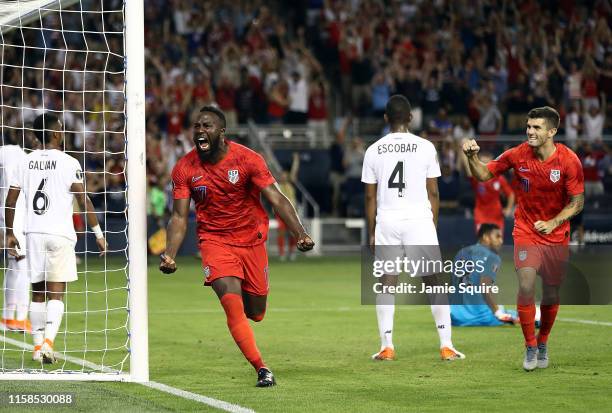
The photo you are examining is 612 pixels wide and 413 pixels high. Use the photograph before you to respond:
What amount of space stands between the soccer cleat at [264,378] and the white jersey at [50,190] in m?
2.79

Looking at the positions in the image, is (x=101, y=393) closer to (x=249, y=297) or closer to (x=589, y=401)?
(x=249, y=297)

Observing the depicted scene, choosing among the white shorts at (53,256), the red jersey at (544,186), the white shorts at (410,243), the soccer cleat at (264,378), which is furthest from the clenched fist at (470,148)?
the white shorts at (53,256)

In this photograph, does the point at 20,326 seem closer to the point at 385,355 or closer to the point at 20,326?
the point at 20,326

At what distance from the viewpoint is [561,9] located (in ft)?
112

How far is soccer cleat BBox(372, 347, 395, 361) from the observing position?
11.3 m

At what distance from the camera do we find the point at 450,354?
11242 mm

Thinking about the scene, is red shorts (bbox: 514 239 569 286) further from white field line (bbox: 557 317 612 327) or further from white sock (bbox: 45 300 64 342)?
white sock (bbox: 45 300 64 342)

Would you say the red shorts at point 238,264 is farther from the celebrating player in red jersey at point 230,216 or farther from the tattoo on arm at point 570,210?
the tattoo on arm at point 570,210

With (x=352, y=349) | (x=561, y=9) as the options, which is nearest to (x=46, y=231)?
(x=352, y=349)

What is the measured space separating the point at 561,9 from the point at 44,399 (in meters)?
27.9

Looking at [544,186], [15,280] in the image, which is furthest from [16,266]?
[544,186]

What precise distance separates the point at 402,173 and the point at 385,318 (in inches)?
54.1

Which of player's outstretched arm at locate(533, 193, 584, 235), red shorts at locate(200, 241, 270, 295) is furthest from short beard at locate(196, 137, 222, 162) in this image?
player's outstretched arm at locate(533, 193, 584, 235)

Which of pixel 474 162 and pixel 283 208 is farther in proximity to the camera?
pixel 474 162
